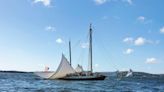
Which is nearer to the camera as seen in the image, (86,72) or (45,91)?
(45,91)

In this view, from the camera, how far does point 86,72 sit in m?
118

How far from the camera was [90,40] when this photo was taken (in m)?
124

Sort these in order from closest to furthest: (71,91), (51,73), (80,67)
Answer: (71,91), (51,73), (80,67)

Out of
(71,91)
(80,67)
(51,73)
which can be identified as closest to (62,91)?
(71,91)

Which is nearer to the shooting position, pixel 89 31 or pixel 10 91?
pixel 10 91

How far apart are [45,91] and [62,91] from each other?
10.5 feet

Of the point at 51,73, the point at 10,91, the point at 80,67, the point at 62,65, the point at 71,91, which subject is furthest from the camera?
the point at 80,67

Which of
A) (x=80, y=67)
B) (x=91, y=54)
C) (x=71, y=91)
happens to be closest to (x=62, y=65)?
(x=91, y=54)

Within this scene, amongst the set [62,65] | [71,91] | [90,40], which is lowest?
[71,91]

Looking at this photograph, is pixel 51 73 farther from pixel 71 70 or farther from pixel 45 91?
pixel 45 91

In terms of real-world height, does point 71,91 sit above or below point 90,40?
below

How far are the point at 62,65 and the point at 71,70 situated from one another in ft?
12.8

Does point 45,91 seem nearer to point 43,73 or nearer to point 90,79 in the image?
point 90,79

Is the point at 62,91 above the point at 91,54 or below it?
below
